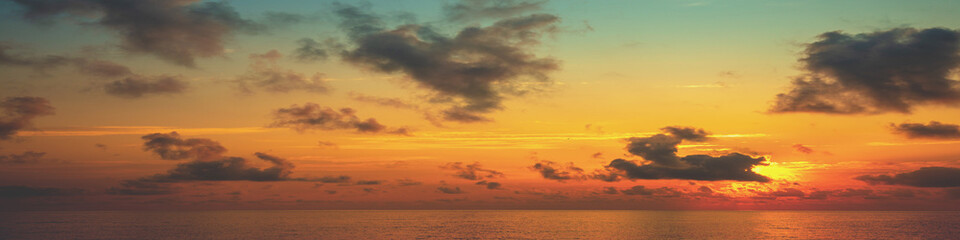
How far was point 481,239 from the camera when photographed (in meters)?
183

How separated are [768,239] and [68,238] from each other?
646ft

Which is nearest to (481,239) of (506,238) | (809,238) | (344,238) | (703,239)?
(506,238)

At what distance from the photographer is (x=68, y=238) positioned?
187250 millimetres

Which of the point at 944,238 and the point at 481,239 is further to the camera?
the point at 944,238

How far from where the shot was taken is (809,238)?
19250 cm

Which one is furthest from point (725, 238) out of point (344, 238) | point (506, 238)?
point (344, 238)

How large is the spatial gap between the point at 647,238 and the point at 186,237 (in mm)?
129924

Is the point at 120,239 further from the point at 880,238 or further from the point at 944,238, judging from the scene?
the point at 944,238

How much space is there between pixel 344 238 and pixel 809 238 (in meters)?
133

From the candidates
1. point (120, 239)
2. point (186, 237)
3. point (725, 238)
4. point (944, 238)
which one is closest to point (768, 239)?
point (725, 238)

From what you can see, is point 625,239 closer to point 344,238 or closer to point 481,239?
point 481,239

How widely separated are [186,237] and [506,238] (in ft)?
294

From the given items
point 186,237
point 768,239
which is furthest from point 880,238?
point 186,237

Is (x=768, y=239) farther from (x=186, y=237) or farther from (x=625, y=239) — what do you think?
(x=186, y=237)
